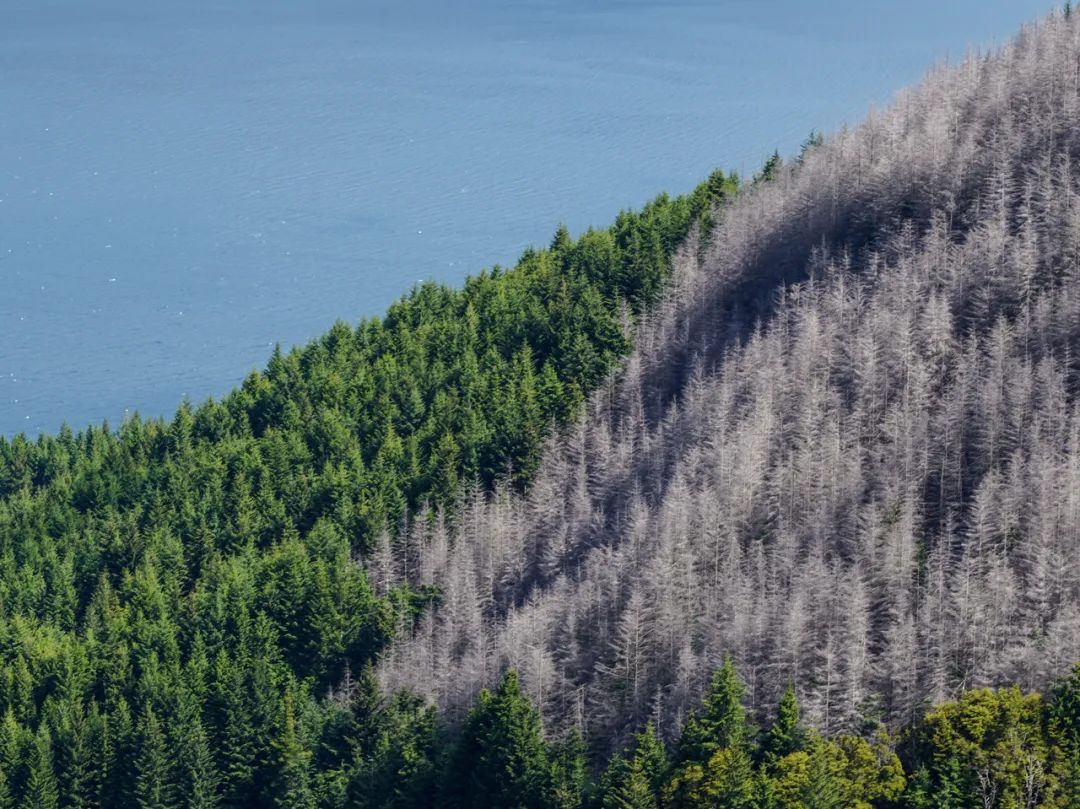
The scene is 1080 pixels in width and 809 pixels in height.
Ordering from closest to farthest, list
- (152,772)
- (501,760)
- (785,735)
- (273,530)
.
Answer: (785,735) → (501,760) → (152,772) → (273,530)

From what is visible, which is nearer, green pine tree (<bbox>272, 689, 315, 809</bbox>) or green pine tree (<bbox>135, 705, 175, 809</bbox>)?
green pine tree (<bbox>272, 689, 315, 809</bbox>)

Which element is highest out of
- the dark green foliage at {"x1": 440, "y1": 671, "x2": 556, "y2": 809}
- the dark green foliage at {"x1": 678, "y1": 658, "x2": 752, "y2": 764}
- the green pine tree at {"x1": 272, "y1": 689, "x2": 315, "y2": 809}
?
the dark green foliage at {"x1": 678, "y1": 658, "x2": 752, "y2": 764}

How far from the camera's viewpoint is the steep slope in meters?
95.8

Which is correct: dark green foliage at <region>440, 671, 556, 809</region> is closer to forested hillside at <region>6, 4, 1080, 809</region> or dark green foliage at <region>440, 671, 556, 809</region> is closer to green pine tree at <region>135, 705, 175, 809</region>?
forested hillside at <region>6, 4, 1080, 809</region>

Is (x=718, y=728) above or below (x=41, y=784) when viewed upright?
above

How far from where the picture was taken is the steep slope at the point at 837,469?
95.8 metres

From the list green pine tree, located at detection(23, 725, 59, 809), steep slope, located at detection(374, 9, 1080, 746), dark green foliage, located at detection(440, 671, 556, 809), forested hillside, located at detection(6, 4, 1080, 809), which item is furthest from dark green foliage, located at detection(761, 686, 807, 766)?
green pine tree, located at detection(23, 725, 59, 809)

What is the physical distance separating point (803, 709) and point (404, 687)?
3115 centimetres

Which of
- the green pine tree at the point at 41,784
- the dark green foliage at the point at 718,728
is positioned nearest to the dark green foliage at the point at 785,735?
the dark green foliage at the point at 718,728

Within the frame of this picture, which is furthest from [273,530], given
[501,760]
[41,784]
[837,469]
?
[501,760]

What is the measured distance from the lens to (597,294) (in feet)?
552

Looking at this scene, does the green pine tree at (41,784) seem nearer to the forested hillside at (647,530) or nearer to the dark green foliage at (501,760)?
the forested hillside at (647,530)

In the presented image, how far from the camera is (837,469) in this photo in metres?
114

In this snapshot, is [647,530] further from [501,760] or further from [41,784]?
[41,784]
